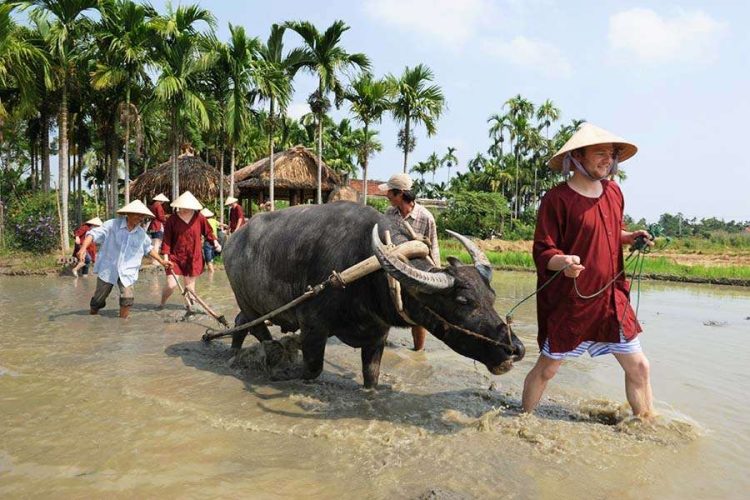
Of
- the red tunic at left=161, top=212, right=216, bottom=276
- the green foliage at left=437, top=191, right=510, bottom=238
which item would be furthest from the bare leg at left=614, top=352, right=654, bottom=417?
the green foliage at left=437, top=191, right=510, bottom=238

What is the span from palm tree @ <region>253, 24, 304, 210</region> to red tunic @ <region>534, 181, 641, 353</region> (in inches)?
Result: 572

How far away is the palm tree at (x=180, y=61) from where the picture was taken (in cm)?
1513

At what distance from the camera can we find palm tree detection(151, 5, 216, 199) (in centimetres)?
1513

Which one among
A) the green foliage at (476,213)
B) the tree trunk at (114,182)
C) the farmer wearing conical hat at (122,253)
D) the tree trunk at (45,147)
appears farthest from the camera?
the green foliage at (476,213)

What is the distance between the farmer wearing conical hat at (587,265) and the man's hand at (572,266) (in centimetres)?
14

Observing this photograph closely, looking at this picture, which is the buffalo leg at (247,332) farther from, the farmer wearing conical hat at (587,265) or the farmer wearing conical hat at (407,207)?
the farmer wearing conical hat at (587,265)

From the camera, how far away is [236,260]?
4871 millimetres

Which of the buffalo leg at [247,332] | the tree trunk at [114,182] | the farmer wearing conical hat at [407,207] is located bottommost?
the buffalo leg at [247,332]

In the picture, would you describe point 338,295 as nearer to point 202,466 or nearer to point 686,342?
point 202,466

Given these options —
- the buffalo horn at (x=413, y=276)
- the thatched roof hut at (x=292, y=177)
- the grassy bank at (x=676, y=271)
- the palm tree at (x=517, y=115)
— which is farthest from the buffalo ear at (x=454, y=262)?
the palm tree at (x=517, y=115)

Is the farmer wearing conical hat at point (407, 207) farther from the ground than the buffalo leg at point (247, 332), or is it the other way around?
the farmer wearing conical hat at point (407, 207)

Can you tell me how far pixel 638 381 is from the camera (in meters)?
3.22

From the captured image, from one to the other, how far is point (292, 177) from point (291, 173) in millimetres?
153

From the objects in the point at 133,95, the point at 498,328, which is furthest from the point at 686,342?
the point at 133,95
